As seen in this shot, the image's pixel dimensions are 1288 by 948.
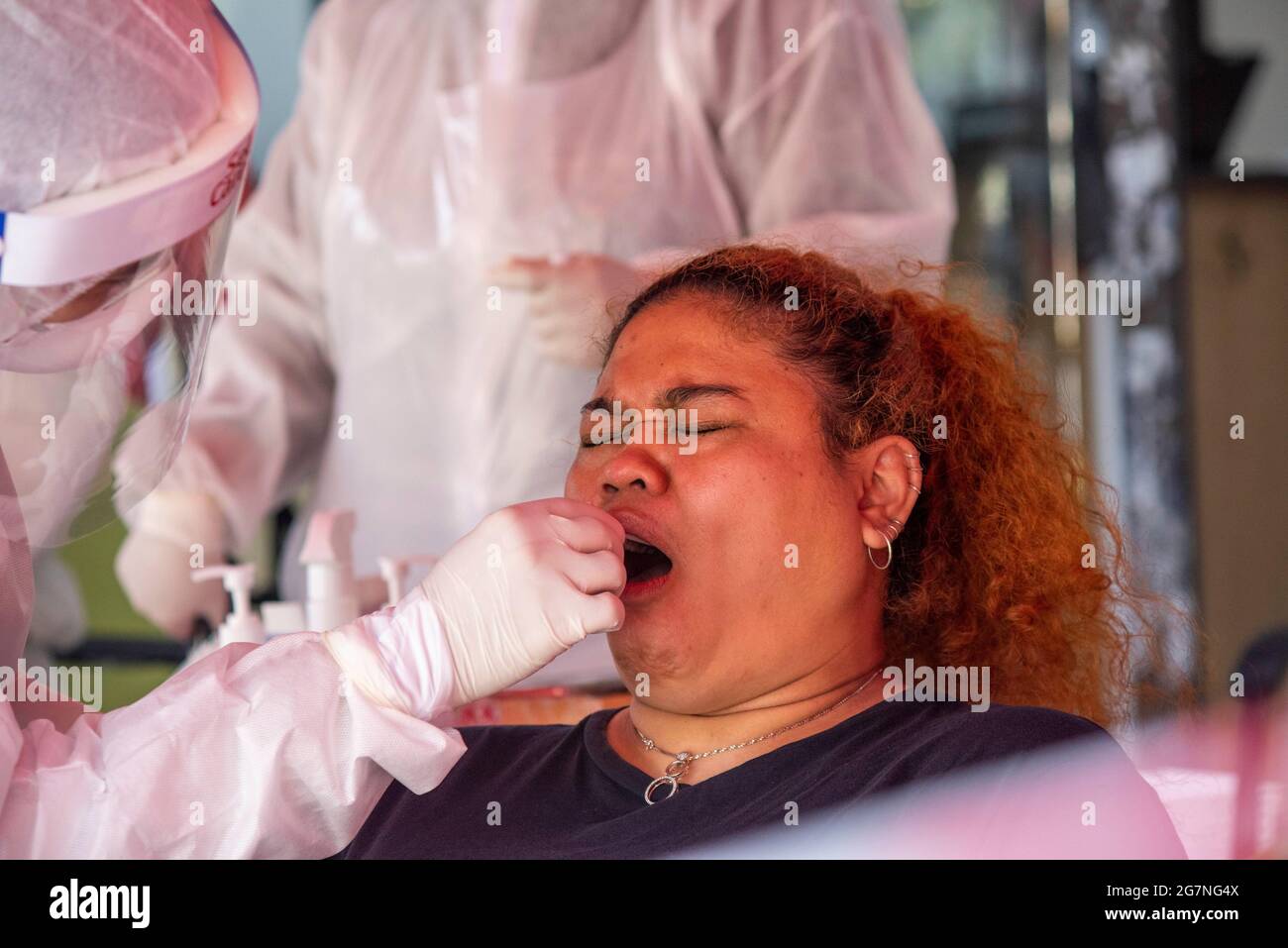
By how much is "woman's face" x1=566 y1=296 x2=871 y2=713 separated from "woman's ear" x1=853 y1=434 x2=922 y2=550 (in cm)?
2

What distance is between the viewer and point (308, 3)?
8.93 ft

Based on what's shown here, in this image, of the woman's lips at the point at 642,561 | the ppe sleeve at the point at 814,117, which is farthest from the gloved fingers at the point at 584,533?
the ppe sleeve at the point at 814,117

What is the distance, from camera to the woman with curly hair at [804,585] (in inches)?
47.3

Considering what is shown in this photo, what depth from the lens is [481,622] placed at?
3.51ft

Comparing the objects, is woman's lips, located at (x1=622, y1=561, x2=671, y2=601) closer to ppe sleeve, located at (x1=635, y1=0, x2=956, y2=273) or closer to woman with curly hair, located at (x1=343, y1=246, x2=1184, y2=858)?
woman with curly hair, located at (x1=343, y1=246, x2=1184, y2=858)

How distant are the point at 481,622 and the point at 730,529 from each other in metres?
0.30

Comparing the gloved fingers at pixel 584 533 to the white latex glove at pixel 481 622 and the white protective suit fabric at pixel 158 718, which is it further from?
the white protective suit fabric at pixel 158 718

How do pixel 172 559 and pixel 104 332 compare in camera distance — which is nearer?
pixel 104 332

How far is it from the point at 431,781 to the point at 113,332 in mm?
445

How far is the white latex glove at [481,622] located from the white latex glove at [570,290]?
829 millimetres

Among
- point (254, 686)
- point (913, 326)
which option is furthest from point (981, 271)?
point (254, 686)

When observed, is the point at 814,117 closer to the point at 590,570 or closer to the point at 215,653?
A: the point at 590,570

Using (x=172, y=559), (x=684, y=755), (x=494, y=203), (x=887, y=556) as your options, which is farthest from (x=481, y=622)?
(x=494, y=203)
